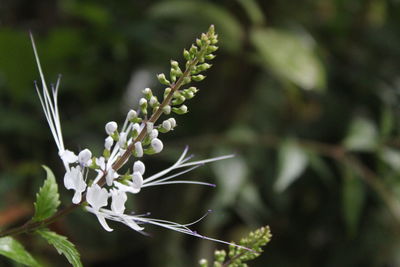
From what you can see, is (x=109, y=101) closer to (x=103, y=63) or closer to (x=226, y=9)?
(x=103, y=63)

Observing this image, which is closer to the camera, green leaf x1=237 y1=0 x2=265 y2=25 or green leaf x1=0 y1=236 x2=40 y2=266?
green leaf x1=0 y1=236 x2=40 y2=266

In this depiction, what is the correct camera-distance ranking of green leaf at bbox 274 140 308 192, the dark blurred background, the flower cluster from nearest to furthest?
1. the flower cluster
2. green leaf at bbox 274 140 308 192
3. the dark blurred background

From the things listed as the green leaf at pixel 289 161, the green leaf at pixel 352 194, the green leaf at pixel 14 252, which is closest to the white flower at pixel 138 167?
the green leaf at pixel 14 252

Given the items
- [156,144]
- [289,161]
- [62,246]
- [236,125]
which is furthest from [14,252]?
[236,125]

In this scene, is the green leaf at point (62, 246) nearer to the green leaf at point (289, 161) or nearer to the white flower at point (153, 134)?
the white flower at point (153, 134)

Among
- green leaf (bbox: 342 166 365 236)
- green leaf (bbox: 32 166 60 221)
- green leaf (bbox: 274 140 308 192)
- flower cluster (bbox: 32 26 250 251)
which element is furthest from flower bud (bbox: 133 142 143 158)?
green leaf (bbox: 342 166 365 236)

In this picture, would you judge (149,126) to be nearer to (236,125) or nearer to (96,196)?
(96,196)

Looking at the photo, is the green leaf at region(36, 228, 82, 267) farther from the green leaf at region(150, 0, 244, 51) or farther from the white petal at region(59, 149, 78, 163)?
the green leaf at region(150, 0, 244, 51)

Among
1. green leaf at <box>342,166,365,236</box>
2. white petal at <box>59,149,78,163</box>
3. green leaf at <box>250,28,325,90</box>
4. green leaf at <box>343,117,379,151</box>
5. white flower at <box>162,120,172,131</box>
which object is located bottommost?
white petal at <box>59,149,78,163</box>
